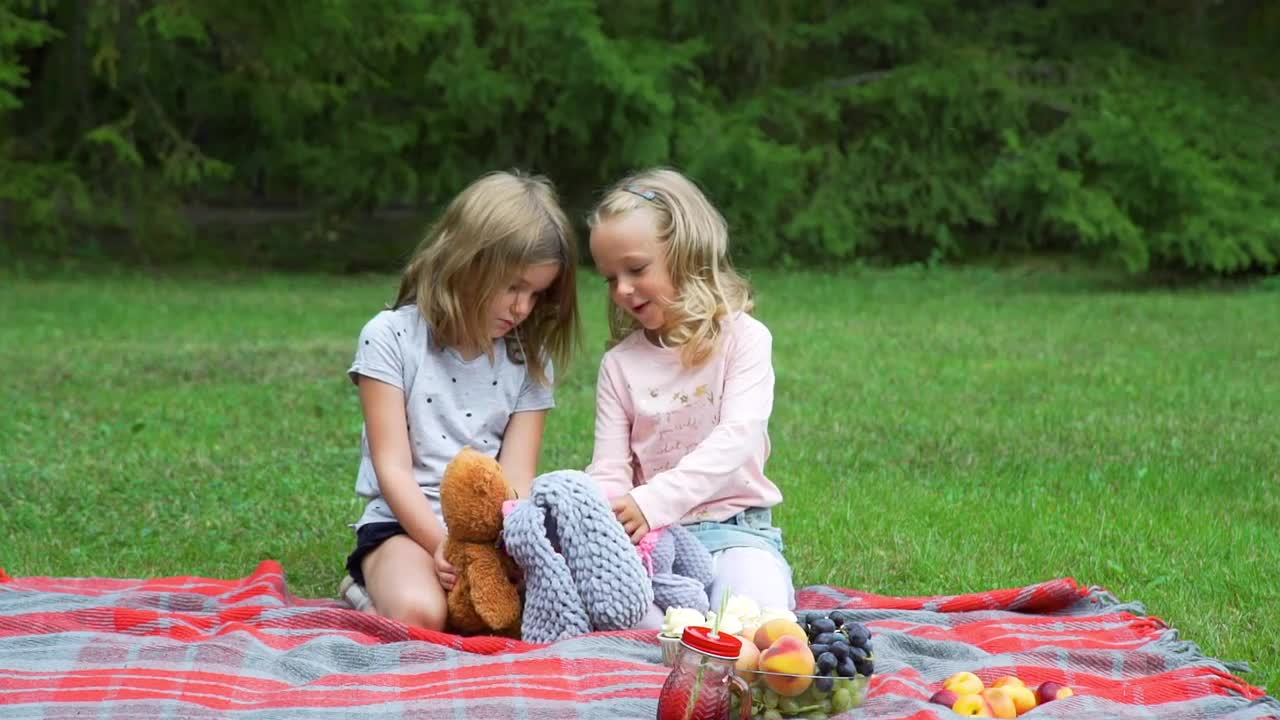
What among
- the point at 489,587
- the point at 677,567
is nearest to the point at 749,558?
the point at 677,567

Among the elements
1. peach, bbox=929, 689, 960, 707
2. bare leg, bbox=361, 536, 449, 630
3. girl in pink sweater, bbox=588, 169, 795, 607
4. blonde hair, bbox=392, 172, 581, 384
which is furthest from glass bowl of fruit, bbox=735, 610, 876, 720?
blonde hair, bbox=392, 172, 581, 384

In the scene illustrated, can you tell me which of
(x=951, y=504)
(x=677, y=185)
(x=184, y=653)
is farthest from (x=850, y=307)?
(x=184, y=653)

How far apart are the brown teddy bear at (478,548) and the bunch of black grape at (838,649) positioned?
892 millimetres

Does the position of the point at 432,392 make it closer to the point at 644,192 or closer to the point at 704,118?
the point at 644,192

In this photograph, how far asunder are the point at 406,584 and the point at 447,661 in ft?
1.53

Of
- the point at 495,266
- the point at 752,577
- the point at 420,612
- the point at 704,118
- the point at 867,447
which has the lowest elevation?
the point at 867,447

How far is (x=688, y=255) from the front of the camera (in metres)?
4.03

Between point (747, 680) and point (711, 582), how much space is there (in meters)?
0.93

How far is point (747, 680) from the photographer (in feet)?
9.62

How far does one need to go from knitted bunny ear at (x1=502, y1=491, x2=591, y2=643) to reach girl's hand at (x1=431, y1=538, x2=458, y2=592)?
0.23m

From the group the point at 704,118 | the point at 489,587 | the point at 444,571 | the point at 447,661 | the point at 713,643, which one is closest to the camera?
the point at 713,643

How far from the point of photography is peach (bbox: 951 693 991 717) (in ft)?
9.98

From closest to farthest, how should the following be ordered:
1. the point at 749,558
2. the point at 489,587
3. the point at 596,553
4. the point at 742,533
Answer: the point at 596,553
the point at 489,587
the point at 749,558
the point at 742,533

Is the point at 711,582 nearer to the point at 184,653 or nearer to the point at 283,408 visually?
the point at 184,653
